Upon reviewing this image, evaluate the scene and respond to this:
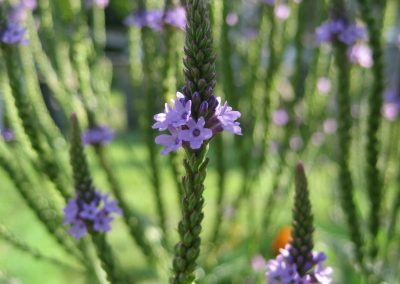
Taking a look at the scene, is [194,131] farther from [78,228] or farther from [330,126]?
[330,126]

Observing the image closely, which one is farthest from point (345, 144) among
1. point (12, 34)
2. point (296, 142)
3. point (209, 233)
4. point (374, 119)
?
point (209, 233)

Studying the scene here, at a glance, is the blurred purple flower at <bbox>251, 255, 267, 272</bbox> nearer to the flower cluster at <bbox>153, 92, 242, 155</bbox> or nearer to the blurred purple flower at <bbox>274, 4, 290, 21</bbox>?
the blurred purple flower at <bbox>274, 4, 290, 21</bbox>

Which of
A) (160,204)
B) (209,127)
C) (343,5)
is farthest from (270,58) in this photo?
(209,127)

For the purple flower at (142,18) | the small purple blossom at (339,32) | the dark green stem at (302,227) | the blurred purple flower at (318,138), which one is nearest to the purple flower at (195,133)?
the dark green stem at (302,227)

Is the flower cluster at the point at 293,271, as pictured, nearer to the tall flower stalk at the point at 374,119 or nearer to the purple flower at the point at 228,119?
the purple flower at the point at 228,119

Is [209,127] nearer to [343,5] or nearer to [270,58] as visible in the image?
[343,5]

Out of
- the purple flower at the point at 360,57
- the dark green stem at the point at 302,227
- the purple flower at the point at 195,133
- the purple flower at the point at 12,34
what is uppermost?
the purple flower at the point at 360,57
